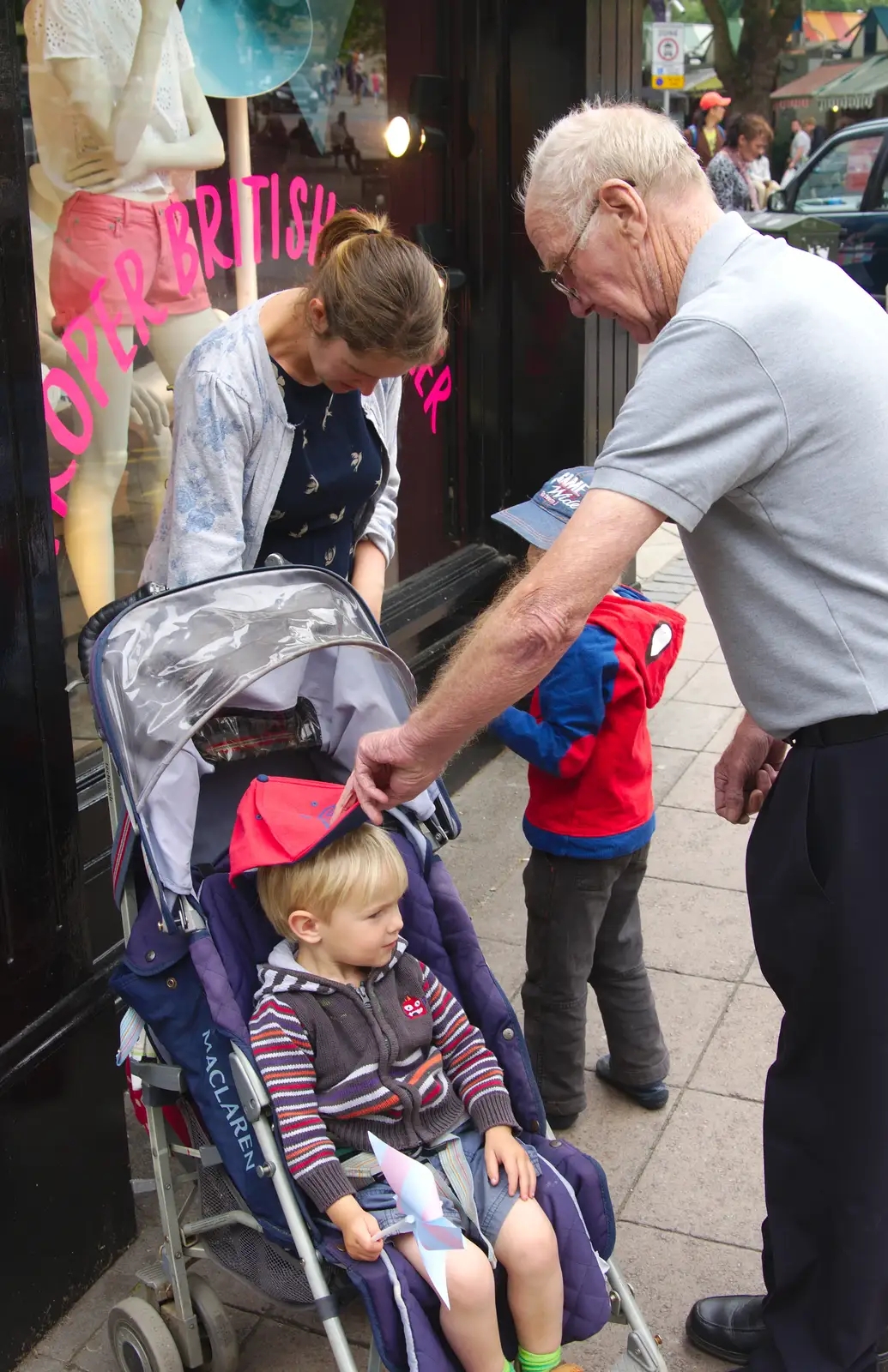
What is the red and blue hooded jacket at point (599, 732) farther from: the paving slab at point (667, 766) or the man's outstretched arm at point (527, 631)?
the paving slab at point (667, 766)

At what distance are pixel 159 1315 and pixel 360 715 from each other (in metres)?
1.19

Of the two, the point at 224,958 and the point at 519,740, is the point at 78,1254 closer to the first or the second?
the point at 224,958

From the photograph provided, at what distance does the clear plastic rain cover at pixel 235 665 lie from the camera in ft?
7.86

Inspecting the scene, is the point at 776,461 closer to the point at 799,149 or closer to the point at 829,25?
the point at 799,149

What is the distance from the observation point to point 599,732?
313cm

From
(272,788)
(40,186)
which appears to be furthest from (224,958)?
(40,186)

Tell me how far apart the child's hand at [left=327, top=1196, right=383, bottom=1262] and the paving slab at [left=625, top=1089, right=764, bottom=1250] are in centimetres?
114

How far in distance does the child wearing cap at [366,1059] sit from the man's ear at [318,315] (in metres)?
0.95

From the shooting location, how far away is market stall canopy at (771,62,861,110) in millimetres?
25469

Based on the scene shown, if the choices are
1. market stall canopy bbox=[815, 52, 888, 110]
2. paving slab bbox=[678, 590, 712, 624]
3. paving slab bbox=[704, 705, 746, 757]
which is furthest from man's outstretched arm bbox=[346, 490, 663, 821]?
market stall canopy bbox=[815, 52, 888, 110]

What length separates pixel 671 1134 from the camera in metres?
3.46

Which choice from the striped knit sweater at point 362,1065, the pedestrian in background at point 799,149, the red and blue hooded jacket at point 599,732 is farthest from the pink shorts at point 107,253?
the pedestrian in background at point 799,149

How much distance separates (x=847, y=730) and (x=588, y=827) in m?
1.02

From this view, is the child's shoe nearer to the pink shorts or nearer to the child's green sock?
the child's green sock
